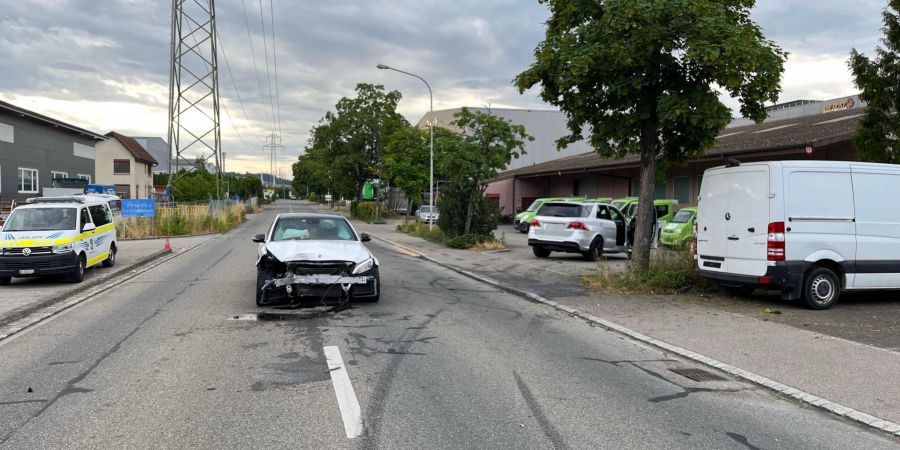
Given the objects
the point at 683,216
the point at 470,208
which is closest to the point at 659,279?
the point at 683,216

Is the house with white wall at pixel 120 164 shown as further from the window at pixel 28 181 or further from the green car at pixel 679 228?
the green car at pixel 679 228

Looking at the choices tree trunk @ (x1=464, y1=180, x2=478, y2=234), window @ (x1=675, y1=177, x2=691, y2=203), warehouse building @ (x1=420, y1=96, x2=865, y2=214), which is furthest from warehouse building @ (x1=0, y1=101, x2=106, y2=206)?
window @ (x1=675, y1=177, x2=691, y2=203)

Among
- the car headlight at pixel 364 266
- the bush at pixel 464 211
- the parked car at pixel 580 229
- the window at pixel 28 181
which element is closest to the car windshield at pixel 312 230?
the car headlight at pixel 364 266

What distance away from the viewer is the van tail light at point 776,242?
30.3ft

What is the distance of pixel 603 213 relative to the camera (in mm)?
18328

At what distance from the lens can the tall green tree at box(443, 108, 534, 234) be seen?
22438 mm

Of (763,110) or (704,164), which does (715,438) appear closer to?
(763,110)

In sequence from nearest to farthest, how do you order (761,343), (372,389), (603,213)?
1. (372,389)
2. (761,343)
3. (603,213)

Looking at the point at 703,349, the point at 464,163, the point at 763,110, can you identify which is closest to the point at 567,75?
the point at 763,110

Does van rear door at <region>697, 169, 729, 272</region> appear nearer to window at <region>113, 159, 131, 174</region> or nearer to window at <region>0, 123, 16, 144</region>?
window at <region>0, 123, 16, 144</region>

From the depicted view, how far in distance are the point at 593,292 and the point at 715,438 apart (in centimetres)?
718

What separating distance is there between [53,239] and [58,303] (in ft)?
9.48

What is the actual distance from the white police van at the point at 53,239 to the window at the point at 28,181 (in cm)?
3050

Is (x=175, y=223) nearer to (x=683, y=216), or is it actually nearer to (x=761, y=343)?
(x=683, y=216)
